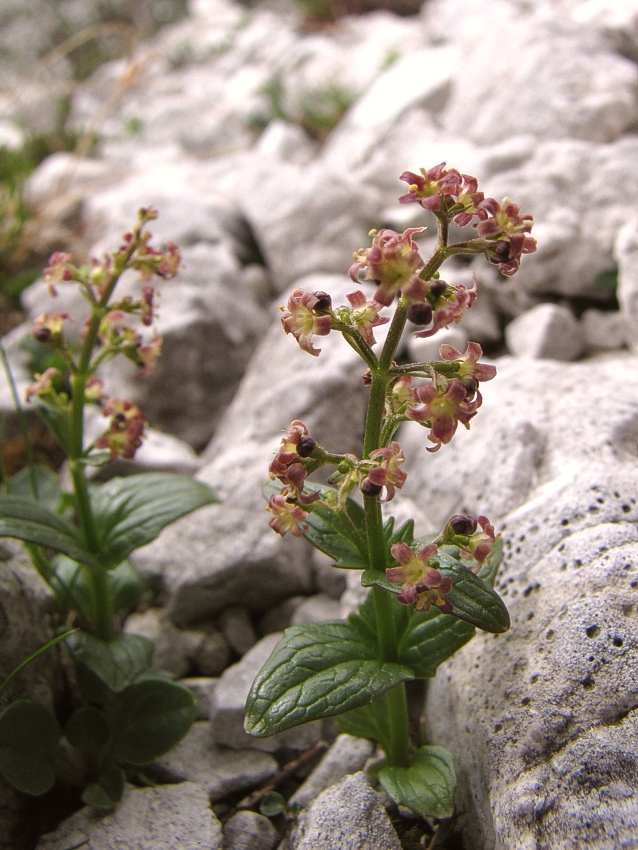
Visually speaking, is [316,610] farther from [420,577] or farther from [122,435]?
[420,577]

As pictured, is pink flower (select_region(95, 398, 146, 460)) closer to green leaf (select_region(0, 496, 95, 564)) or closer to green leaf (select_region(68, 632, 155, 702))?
green leaf (select_region(0, 496, 95, 564))

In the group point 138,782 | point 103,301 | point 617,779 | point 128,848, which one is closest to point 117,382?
point 103,301

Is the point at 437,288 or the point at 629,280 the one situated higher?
the point at 437,288

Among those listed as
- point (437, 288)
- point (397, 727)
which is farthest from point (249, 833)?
point (437, 288)

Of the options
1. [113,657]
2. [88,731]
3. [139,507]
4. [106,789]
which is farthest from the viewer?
[139,507]

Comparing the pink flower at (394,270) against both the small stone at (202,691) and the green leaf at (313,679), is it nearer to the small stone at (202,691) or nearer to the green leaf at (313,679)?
the green leaf at (313,679)

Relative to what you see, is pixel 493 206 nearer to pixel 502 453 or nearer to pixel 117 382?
pixel 502 453
